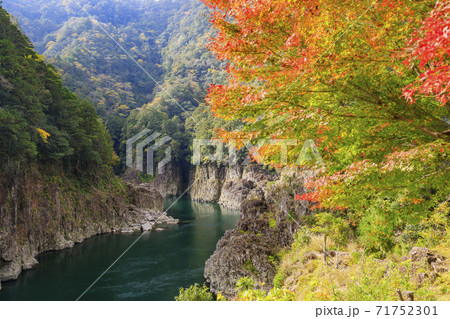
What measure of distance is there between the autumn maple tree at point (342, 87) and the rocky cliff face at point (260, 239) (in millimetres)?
9098

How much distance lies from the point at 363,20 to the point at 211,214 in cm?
4211

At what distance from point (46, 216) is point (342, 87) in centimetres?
2572

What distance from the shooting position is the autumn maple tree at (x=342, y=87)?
12.9ft

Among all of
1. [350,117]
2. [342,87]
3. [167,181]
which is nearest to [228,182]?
[167,181]

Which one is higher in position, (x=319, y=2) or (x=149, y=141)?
(x=149, y=141)

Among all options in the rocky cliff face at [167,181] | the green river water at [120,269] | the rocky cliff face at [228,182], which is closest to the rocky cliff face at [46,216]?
the green river water at [120,269]

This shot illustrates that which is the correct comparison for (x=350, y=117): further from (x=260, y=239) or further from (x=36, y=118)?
(x=36, y=118)

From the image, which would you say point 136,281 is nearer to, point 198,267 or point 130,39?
point 198,267

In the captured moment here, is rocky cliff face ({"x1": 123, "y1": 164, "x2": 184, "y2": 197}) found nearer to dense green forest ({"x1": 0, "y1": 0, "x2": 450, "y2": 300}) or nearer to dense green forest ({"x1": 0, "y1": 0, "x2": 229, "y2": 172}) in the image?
dense green forest ({"x1": 0, "y1": 0, "x2": 229, "y2": 172})

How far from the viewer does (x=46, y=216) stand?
23.1 metres

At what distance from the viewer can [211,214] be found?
4456 cm

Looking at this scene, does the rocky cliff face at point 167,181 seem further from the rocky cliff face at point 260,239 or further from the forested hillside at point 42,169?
the rocky cliff face at point 260,239

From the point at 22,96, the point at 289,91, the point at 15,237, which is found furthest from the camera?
the point at 22,96
